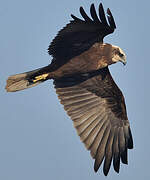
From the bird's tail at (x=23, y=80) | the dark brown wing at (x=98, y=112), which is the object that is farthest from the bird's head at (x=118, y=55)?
the bird's tail at (x=23, y=80)

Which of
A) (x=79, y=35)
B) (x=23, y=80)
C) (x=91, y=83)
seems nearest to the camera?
(x=79, y=35)

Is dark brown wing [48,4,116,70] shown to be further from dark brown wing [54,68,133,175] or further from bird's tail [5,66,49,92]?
dark brown wing [54,68,133,175]

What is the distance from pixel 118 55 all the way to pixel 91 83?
1112 mm

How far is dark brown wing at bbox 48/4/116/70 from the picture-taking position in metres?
9.20

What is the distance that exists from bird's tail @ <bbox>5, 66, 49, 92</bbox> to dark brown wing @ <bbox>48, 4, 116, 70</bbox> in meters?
0.52

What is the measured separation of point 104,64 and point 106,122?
1.59 metres

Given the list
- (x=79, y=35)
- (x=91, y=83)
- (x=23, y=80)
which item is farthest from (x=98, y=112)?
(x=79, y=35)

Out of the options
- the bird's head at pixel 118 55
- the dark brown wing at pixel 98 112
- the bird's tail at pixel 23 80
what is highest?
the bird's tail at pixel 23 80

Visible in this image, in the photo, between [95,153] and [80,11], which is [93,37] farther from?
[95,153]

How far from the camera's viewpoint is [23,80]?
10.5 m

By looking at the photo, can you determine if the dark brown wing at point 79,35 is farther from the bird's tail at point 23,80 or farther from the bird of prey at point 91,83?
the bird's tail at point 23,80

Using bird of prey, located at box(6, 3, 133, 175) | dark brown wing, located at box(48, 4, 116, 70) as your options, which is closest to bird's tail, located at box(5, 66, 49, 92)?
bird of prey, located at box(6, 3, 133, 175)

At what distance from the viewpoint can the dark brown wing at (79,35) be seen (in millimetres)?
9195

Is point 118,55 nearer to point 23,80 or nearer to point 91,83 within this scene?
point 91,83
